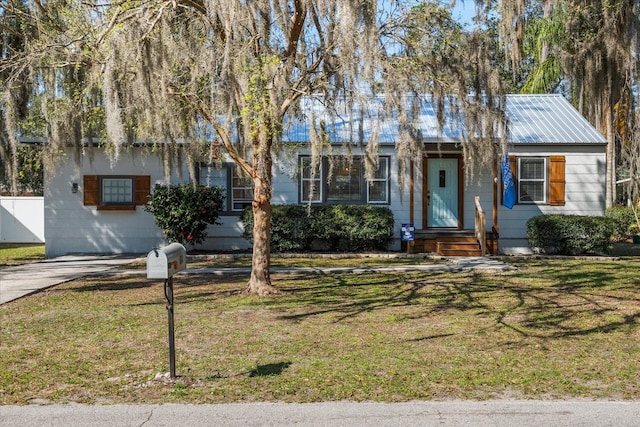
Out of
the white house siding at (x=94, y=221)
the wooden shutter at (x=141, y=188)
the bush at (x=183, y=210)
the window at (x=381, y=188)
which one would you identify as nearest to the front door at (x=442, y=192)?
the window at (x=381, y=188)

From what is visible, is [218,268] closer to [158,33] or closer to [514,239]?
[158,33]

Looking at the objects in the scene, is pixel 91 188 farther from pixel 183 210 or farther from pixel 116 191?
pixel 183 210

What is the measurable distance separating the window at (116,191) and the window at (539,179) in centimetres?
943

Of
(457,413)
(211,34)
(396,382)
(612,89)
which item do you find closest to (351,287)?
(211,34)

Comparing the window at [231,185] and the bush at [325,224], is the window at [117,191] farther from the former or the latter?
the bush at [325,224]

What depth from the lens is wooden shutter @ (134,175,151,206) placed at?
1678cm

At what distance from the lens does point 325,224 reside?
16.0 m

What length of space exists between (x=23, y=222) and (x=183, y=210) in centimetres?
1174

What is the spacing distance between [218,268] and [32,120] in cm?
454

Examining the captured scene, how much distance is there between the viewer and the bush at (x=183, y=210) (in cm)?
1554

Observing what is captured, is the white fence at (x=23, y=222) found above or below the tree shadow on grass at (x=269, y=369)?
above

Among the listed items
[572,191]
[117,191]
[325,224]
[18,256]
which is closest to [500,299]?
[325,224]

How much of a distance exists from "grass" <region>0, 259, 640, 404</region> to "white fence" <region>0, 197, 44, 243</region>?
14.7 m

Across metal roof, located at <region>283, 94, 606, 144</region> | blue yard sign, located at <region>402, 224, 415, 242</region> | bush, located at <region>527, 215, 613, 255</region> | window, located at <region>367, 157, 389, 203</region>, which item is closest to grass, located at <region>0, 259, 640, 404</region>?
bush, located at <region>527, 215, 613, 255</region>
